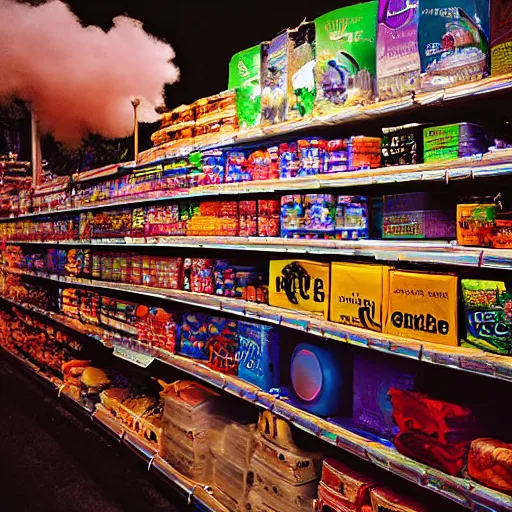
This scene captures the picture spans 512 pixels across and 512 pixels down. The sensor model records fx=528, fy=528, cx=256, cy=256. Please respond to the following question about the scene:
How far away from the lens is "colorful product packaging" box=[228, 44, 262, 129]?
2682 millimetres

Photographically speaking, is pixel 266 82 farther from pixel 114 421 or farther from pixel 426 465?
pixel 114 421

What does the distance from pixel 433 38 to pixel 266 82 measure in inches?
Answer: 37.8

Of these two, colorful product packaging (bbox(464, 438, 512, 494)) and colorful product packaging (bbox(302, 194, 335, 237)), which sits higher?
colorful product packaging (bbox(302, 194, 335, 237))

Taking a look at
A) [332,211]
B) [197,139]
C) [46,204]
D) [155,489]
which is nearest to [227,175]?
[197,139]

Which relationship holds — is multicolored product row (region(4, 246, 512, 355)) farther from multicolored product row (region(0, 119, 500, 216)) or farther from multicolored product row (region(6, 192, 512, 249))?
multicolored product row (region(0, 119, 500, 216))

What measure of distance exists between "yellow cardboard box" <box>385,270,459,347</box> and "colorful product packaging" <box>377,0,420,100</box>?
2.23ft

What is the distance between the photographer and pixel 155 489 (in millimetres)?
3166

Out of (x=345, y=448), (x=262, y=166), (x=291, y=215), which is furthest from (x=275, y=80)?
(x=345, y=448)

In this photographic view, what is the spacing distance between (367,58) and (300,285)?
38.7 inches

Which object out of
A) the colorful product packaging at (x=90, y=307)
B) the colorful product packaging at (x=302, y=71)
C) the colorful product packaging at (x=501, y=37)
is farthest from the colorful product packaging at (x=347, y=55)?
the colorful product packaging at (x=90, y=307)

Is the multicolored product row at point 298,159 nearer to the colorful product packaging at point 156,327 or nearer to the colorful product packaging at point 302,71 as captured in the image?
the colorful product packaging at point 302,71

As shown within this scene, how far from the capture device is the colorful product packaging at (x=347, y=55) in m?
2.07

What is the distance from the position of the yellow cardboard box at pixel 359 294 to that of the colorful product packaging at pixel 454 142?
45cm

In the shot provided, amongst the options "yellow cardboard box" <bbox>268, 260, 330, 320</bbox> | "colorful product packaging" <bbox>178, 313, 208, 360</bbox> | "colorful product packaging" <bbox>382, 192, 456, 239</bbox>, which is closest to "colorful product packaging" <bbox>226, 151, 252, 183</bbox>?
"yellow cardboard box" <bbox>268, 260, 330, 320</bbox>
